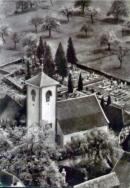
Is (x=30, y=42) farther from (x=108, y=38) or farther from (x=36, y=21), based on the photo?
(x=108, y=38)

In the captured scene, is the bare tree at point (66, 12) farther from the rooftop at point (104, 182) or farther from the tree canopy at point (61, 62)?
the rooftop at point (104, 182)

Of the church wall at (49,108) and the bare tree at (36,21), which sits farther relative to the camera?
the bare tree at (36,21)

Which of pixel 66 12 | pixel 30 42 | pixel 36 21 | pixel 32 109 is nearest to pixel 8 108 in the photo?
pixel 32 109

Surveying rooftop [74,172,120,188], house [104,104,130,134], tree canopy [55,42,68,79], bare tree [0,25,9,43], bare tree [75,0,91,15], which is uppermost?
bare tree [75,0,91,15]

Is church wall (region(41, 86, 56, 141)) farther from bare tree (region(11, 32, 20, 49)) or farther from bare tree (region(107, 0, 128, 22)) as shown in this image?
bare tree (region(107, 0, 128, 22))

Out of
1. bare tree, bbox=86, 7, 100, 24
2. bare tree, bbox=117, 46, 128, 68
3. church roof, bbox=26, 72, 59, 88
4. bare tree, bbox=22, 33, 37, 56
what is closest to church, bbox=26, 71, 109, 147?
church roof, bbox=26, 72, 59, 88

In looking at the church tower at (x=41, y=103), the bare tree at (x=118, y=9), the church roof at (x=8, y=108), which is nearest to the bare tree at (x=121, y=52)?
the bare tree at (x=118, y=9)
